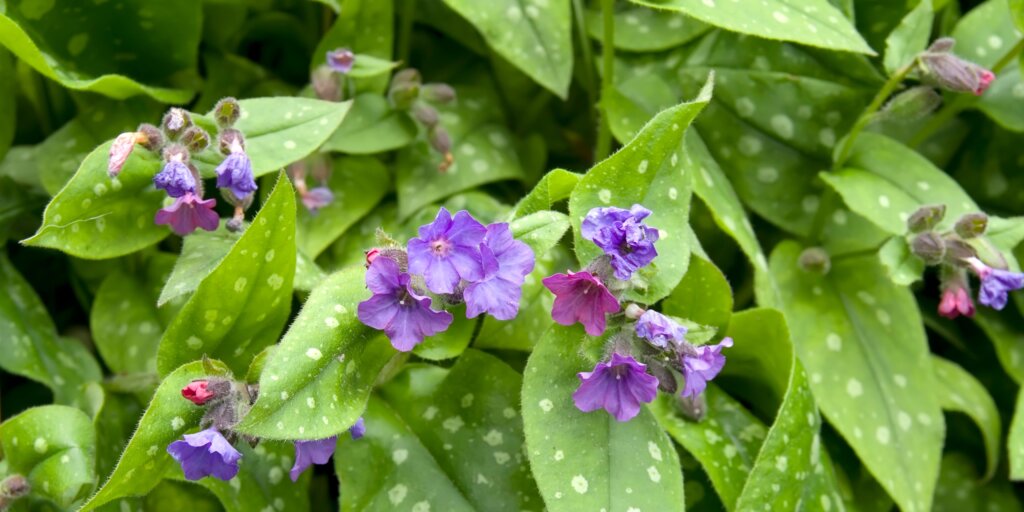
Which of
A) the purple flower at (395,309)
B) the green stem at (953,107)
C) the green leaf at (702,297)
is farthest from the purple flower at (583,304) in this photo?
the green stem at (953,107)

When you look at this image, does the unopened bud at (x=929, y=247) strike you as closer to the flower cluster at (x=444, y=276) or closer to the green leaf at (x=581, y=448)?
the green leaf at (x=581, y=448)

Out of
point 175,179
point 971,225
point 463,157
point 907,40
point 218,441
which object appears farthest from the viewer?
point 463,157

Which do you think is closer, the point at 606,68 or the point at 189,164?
the point at 189,164

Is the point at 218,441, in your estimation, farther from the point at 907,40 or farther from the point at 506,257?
the point at 907,40

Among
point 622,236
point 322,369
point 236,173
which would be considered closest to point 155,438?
point 322,369

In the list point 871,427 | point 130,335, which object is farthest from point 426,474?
point 871,427

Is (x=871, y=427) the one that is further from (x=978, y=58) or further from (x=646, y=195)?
(x=978, y=58)
